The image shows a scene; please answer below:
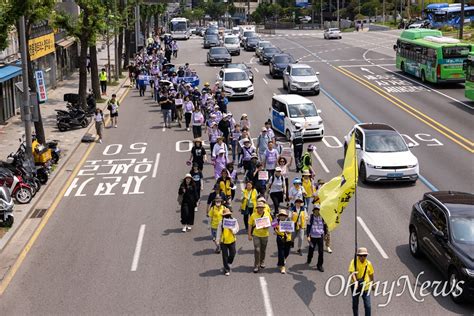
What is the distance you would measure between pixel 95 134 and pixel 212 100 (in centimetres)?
590

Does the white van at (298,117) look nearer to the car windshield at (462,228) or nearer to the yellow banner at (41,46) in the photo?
the car windshield at (462,228)

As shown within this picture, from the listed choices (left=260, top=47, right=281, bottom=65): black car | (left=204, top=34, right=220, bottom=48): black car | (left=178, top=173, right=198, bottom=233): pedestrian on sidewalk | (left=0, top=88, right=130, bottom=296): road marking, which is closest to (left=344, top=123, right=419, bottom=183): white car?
(left=178, top=173, right=198, bottom=233): pedestrian on sidewalk

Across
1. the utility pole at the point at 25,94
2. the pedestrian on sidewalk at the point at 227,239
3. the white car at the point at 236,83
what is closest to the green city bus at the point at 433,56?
the white car at the point at 236,83

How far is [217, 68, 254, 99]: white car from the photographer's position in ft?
134

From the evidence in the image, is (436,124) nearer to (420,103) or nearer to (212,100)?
(420,103)

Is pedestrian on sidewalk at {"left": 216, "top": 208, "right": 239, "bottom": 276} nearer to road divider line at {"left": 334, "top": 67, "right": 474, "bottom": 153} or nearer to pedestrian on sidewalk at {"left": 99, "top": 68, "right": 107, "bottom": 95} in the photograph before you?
road divider line at {"left": 334, "top": 67, "right": 474, "bottom": 153}

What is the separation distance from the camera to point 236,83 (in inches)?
1620

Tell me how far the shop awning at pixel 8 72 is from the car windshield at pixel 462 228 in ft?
76.1

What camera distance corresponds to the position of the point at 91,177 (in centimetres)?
2552

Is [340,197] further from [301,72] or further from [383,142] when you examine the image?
[301,72]

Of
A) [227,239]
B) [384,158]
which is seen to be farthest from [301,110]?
[227,239]

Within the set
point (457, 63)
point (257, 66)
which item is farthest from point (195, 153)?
point (257, 66)

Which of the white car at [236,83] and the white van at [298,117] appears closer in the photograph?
the white van at [298,117]

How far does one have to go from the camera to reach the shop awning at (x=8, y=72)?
3284 cm
